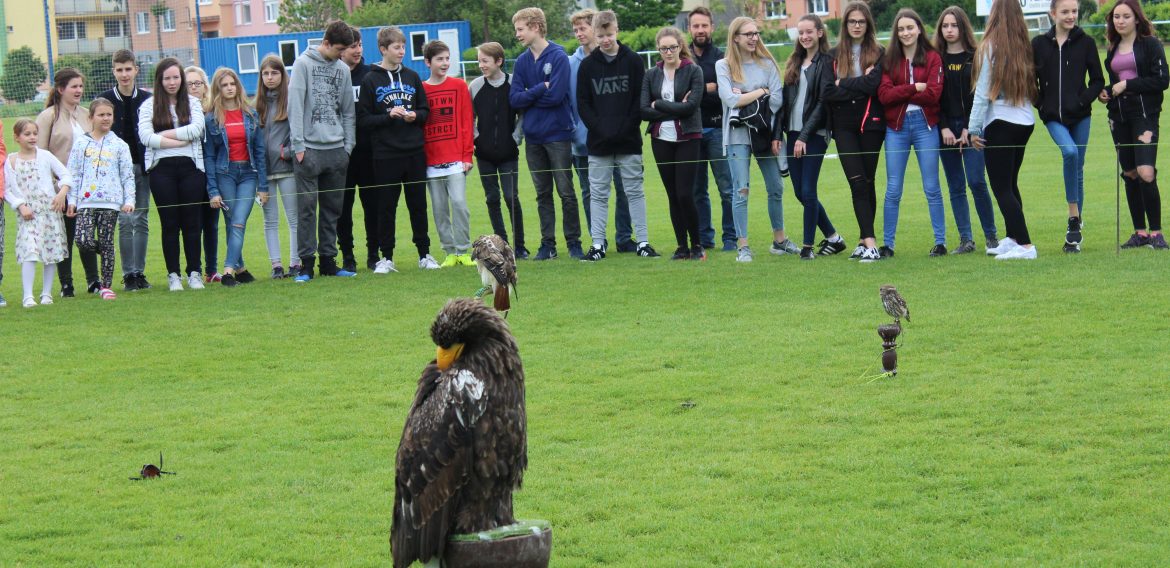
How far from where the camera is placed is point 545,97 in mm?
14141

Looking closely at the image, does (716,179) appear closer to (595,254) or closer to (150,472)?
(595,254)

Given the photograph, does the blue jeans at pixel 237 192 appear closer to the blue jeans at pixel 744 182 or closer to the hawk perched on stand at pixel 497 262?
the blue jeans at pixel 744 182

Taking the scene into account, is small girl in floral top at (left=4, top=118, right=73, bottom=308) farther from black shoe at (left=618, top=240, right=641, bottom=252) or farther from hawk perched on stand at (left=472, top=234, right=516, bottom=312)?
hawk perched on stand at (left=472, top=234, right=516, bottom=312)

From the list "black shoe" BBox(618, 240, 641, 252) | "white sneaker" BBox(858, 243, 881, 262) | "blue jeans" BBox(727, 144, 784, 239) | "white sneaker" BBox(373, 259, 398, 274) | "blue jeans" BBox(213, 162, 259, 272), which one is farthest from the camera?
"black shoe" BBox(618, 240, 641, 252)

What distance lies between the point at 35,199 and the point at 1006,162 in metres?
9.37

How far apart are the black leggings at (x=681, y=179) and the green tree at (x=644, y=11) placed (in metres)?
54.3

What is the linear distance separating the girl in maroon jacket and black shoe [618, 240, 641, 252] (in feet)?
10.1

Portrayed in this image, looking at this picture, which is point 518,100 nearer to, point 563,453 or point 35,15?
point 563,453

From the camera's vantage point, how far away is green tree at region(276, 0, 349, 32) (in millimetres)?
72631

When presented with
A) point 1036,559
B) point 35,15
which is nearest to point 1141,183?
point 1036,559

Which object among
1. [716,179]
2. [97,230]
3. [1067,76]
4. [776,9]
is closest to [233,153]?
[97,230]

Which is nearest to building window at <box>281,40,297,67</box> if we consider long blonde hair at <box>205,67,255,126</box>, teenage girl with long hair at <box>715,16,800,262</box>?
long blonde hair at <box>205,67,255,126</box>

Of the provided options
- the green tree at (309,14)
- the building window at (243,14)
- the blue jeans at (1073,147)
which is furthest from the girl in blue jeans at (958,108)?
the building window at (243,14)

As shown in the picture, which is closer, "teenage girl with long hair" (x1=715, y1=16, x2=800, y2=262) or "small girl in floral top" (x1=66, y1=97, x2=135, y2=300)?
"small girl in floral top" (x1=66, y1=97, x2=135, y2=300)
